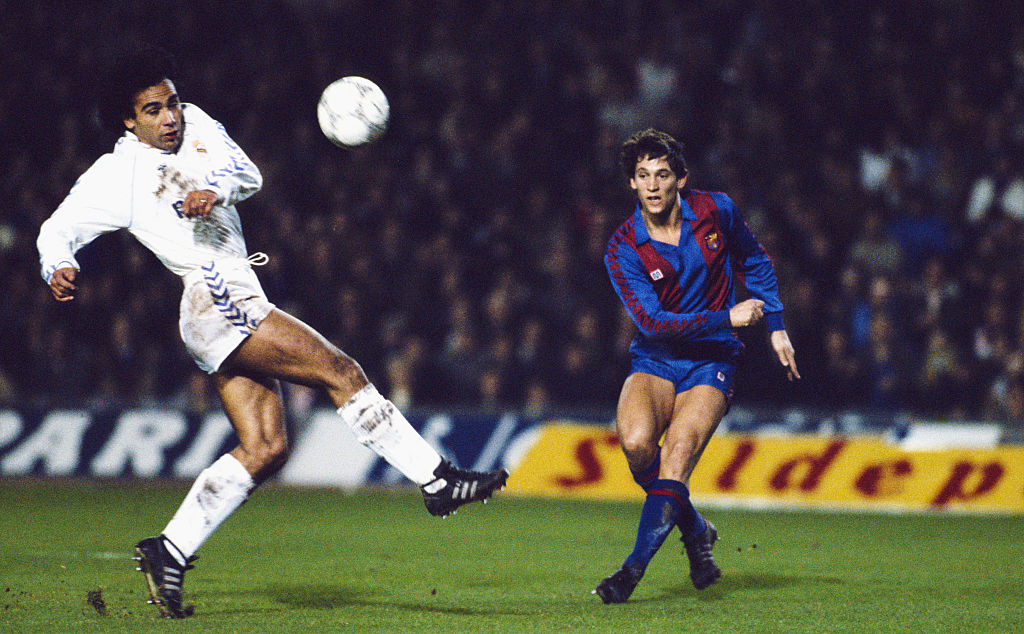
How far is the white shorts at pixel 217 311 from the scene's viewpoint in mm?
5383

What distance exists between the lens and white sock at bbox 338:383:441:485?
211 inches

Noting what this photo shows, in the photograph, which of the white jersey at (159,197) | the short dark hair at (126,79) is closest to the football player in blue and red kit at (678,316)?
the white jersey at (159,197)

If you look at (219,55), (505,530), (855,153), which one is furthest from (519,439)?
(219,55)

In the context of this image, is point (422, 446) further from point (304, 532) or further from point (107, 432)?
point (107, 432)

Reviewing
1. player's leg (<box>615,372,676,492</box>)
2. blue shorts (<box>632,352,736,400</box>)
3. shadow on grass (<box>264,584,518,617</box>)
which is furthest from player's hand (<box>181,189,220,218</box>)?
blue shorts (<box>632,352,736,400</box>)

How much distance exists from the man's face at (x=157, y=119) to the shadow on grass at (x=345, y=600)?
2068 mm

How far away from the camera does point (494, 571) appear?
7.11 meters

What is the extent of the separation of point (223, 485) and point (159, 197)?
1223 millimetres

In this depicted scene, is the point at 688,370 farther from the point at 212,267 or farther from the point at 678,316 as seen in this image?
the point at 212,267

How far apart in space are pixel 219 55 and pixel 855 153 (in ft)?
26.2

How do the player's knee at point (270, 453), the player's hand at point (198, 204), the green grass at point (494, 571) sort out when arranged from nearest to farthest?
the player's hand at point (198, 204) → the green grass at point (494, 571) → the player's knee at point (270, 453)

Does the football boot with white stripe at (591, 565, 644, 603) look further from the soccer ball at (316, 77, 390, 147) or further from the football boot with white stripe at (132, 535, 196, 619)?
the soccer ball at (316, 77, 390, 147)

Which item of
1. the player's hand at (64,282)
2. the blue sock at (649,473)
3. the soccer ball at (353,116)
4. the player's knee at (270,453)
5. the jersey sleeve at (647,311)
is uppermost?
the soccer ball at (353,116)

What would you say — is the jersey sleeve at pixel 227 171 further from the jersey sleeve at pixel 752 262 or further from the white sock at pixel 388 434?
the jersey sleeve at pixel 752 262
